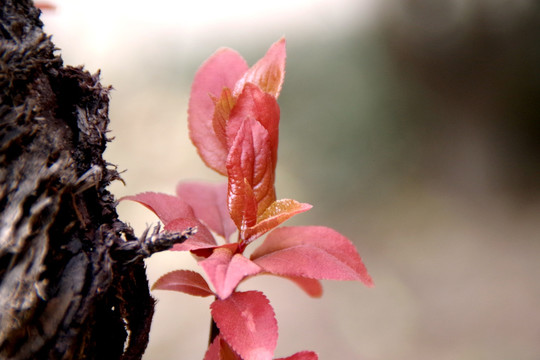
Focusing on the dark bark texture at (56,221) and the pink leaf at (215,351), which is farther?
the pink leaf at (215,351)

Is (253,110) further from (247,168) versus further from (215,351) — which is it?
(215,351)

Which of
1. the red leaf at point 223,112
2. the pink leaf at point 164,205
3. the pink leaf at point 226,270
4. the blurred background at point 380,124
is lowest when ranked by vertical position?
the pink leaf at point 226,270

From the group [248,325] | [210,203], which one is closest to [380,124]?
[210,203]

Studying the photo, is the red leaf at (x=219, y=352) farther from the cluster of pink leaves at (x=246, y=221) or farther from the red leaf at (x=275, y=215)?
the red leaf at (x=275, y=215)

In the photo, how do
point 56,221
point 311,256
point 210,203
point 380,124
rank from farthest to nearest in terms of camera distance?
point 380,124
point 210,203
point 311,256
point 56,221

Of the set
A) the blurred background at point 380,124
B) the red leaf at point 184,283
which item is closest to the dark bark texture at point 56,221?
the red leaf at point 184,283

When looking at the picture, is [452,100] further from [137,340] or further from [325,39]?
[137,340]

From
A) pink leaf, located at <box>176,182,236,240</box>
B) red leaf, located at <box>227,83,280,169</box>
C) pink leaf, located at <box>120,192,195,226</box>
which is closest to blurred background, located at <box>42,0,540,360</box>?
pink leaf, located at <box>176,182,236,240</box>

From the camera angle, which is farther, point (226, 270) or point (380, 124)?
point (380, 124)
